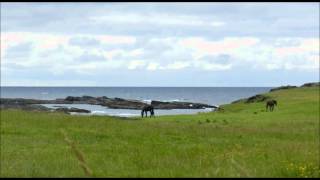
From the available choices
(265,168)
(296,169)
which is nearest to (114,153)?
(265,168)

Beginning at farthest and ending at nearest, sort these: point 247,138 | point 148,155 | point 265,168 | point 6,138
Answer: point 247,138 < point 6,138 < point 148,155 < point 265,168

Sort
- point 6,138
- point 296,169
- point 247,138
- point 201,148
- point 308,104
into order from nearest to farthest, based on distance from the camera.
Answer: point 296,169, point 201,148, point 6,138, point 247,138, point 308,104

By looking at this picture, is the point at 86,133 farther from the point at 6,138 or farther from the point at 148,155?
the point at 148,155

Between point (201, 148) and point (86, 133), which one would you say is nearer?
point (201, 148)

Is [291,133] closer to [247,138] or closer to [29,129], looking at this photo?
[247,138]

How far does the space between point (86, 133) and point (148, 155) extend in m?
11.9

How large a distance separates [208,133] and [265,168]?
55.9 feet

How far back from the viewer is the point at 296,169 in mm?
15469

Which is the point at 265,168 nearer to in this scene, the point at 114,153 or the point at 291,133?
the point at 114,153

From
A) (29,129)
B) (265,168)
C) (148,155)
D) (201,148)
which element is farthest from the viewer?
(29,129)

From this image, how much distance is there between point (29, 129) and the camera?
3356cm

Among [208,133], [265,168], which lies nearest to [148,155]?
[265,168]

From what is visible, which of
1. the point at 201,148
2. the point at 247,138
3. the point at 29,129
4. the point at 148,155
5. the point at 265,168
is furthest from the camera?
the point at 29,129

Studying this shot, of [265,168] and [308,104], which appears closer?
[265,168]
